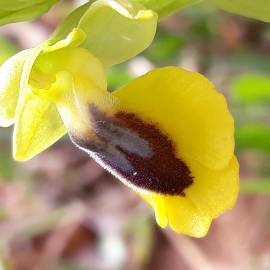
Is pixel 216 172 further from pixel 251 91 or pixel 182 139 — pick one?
pixel 251 91

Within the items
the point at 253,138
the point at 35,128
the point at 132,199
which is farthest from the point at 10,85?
the point at 132,199

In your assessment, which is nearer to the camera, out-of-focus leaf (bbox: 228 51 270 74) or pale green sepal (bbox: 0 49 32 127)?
pale green sepal (bbox: 0 49 32 127)

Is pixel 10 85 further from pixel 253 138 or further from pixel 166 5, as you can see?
pixel 253 138

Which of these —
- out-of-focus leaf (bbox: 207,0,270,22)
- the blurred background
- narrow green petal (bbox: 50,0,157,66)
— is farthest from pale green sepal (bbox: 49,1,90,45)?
the blurred background

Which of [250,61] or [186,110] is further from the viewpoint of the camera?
[250,61]

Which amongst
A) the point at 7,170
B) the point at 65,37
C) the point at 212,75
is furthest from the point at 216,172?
the point at 7,170

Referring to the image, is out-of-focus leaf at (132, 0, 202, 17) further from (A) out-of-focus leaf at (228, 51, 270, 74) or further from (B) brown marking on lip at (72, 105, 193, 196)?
(A) out-of-focus leaf at (228, 51, 270, 74)

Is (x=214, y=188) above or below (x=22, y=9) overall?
below
